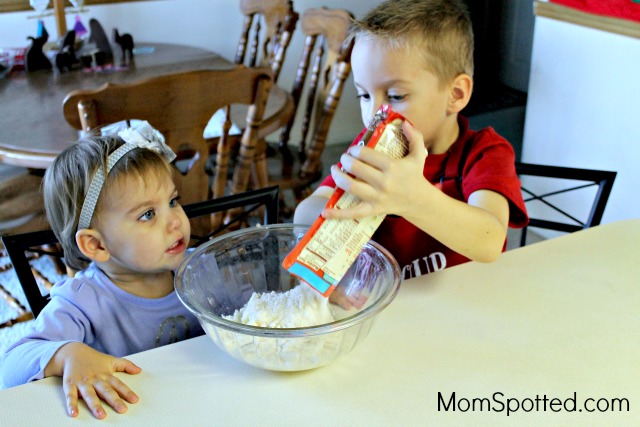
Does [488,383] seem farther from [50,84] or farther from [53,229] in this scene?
[50,84]

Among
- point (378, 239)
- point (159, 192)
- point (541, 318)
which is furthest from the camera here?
point (378, 239)

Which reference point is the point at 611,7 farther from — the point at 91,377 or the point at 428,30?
the point at 91,377

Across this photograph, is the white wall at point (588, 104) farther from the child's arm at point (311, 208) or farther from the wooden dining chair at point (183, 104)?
the child's arm at point (311, 208)

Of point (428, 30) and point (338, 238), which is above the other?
point (428, 30)

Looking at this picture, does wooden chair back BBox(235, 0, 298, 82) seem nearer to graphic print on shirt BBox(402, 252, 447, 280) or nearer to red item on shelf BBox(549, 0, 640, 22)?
red item on shelf BBox(549, 0, 640, 22)

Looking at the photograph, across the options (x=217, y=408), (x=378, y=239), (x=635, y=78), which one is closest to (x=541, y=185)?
(x=635, y=78)

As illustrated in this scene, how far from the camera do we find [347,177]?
718 millimetres

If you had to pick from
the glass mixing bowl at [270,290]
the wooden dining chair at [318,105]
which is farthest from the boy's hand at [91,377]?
the wooden dining chair at [318,105]

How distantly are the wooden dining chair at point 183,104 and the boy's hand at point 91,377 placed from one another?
76 centimetres

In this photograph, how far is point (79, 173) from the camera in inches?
39.2

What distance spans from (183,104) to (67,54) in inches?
41.4

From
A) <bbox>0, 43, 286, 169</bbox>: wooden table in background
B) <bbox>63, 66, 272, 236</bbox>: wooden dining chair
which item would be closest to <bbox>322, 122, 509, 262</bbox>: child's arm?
<bbox>63, 66, 272, 236</bbox>: wooden dining chair

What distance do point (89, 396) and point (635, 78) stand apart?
1.98m

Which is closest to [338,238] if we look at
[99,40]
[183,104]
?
[183,104]
